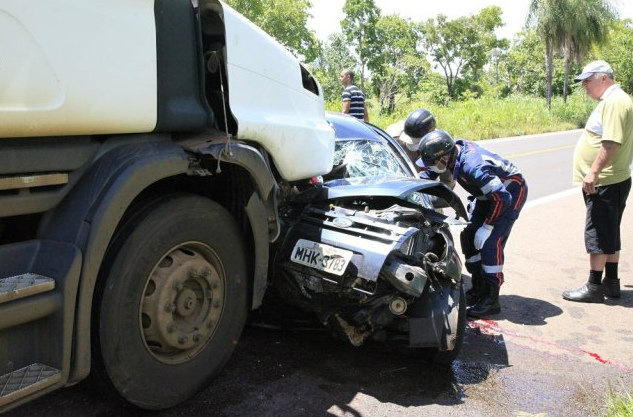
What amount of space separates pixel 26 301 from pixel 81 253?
0.77ft

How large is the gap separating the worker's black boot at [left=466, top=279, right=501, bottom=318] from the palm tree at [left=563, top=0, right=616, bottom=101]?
108 feet

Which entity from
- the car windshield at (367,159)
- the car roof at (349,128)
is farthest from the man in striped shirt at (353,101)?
the car windshield at (367,159)

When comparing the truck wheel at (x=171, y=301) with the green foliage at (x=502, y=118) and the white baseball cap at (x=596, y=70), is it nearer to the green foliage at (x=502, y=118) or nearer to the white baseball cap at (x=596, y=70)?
the white baseball cap at (x=596, y=70)

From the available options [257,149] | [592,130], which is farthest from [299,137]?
[592,130]

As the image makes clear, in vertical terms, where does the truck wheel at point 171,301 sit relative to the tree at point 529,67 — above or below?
below

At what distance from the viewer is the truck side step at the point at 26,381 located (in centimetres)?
186

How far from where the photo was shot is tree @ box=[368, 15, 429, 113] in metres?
39.0

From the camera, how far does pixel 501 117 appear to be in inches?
931

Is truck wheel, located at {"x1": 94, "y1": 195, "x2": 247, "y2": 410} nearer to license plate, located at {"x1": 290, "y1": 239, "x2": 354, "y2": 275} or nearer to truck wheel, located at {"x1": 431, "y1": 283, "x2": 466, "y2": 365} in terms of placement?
license plate, located at {"x1": 290, "y1": 239, "x2": 354, "y2": 275}

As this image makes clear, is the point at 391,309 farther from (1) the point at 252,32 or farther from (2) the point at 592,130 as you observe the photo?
(2) the point at 592,130

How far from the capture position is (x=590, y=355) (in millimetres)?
3805

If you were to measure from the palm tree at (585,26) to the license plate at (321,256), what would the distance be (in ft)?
113

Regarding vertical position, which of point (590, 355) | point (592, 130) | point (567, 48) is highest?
point (567, 48)

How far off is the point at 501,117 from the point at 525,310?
803 inches
